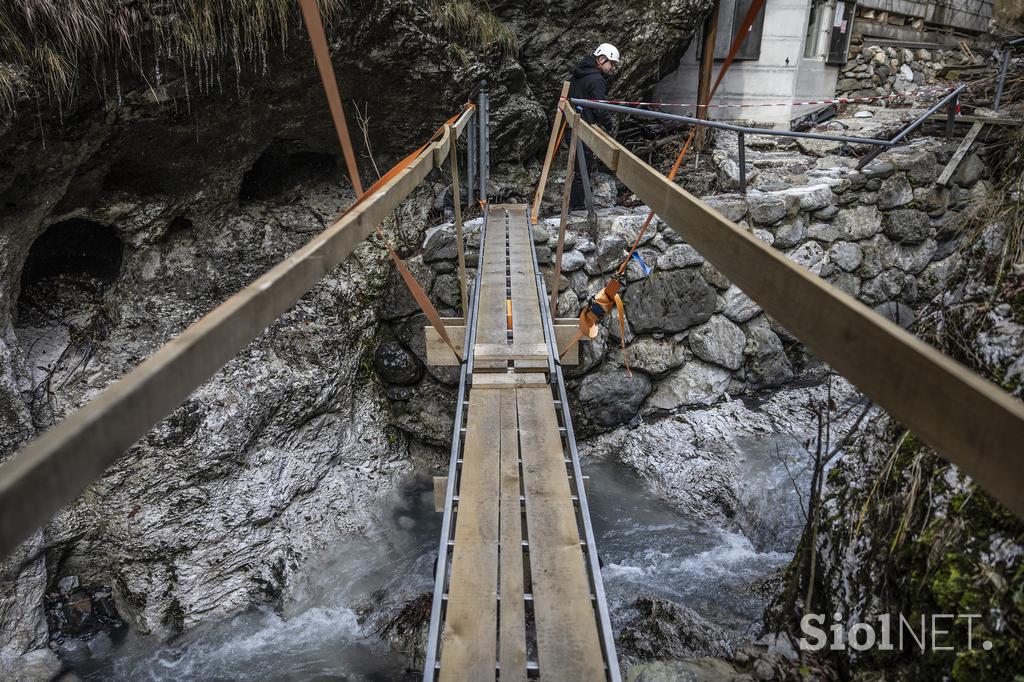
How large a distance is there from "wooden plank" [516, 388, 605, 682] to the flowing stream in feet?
5.80

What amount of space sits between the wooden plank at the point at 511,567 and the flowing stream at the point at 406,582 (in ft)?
6.07

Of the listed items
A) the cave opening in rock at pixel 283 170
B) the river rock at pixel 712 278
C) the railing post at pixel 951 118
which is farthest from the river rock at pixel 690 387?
the cave opening in rock at pixel 283 170

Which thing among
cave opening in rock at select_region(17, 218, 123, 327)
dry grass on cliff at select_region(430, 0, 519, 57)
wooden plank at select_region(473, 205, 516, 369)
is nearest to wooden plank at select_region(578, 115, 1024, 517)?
A: wooden plank at select_region(473, 205, 516, 369)

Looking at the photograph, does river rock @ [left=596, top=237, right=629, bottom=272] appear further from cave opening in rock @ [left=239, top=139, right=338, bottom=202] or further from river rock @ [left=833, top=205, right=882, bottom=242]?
cave opening in rock @ [left=239, top=139, right=338, bottom=202]

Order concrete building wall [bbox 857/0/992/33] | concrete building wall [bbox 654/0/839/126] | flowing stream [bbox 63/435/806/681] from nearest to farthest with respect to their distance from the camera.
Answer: flowing stream [bbox 63/435/806/681] → concrete building wall [bbox 654/0/839/126] → concrete building wall [bbox 857/0/992/33]

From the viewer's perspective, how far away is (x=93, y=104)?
394 cm

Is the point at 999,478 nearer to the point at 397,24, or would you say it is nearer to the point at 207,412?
the point at 207,412

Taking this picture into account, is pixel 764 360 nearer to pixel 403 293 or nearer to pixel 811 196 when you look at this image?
pixel 811 196

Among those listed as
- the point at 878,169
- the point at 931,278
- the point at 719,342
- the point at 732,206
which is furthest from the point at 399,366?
the point at 931,278

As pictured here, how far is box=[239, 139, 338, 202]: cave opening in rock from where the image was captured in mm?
5562

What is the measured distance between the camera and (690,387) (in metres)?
5.36

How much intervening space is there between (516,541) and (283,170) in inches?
193

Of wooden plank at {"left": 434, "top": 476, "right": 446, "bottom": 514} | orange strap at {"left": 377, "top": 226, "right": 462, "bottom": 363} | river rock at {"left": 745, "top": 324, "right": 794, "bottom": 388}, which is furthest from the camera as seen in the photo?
river rock at {"left": 745, "top": 324, "right": 794, "bottom": 388}

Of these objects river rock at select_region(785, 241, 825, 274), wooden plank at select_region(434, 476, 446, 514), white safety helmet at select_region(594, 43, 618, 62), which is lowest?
wooden plank at select_region(434, 476, 446, 514)
